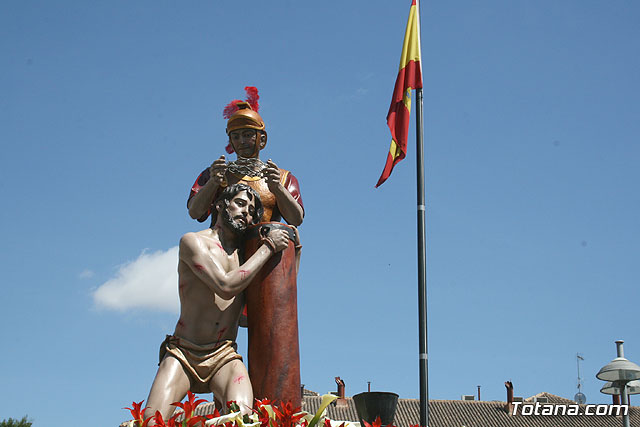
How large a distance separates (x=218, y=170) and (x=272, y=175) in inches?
17.0

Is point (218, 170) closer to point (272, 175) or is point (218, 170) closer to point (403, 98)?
point (272, 175)

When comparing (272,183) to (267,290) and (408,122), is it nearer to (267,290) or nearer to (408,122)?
(267,290)

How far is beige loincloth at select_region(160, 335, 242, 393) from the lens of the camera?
614 centimetres

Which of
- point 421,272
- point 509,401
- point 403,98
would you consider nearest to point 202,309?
point 421,272

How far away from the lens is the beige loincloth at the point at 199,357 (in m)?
6.14

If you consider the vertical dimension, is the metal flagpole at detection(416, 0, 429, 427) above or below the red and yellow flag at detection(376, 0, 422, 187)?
below

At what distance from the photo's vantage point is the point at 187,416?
12.6 ft

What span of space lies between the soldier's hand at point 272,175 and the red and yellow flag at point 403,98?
4.13 meters

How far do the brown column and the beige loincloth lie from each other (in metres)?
0.22

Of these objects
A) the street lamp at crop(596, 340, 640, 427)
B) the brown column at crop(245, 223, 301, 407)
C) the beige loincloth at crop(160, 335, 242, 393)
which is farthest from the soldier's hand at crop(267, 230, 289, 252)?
the street lamp at crop(596, 340, 640, 427)

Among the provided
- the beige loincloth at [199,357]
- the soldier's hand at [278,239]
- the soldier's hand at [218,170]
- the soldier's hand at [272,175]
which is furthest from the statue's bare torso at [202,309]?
the soldier's hand at [272,175]

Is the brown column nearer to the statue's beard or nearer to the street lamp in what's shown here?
the statue's beard

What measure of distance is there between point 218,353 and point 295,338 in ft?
2.02

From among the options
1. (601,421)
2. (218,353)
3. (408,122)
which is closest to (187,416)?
(218,353)
